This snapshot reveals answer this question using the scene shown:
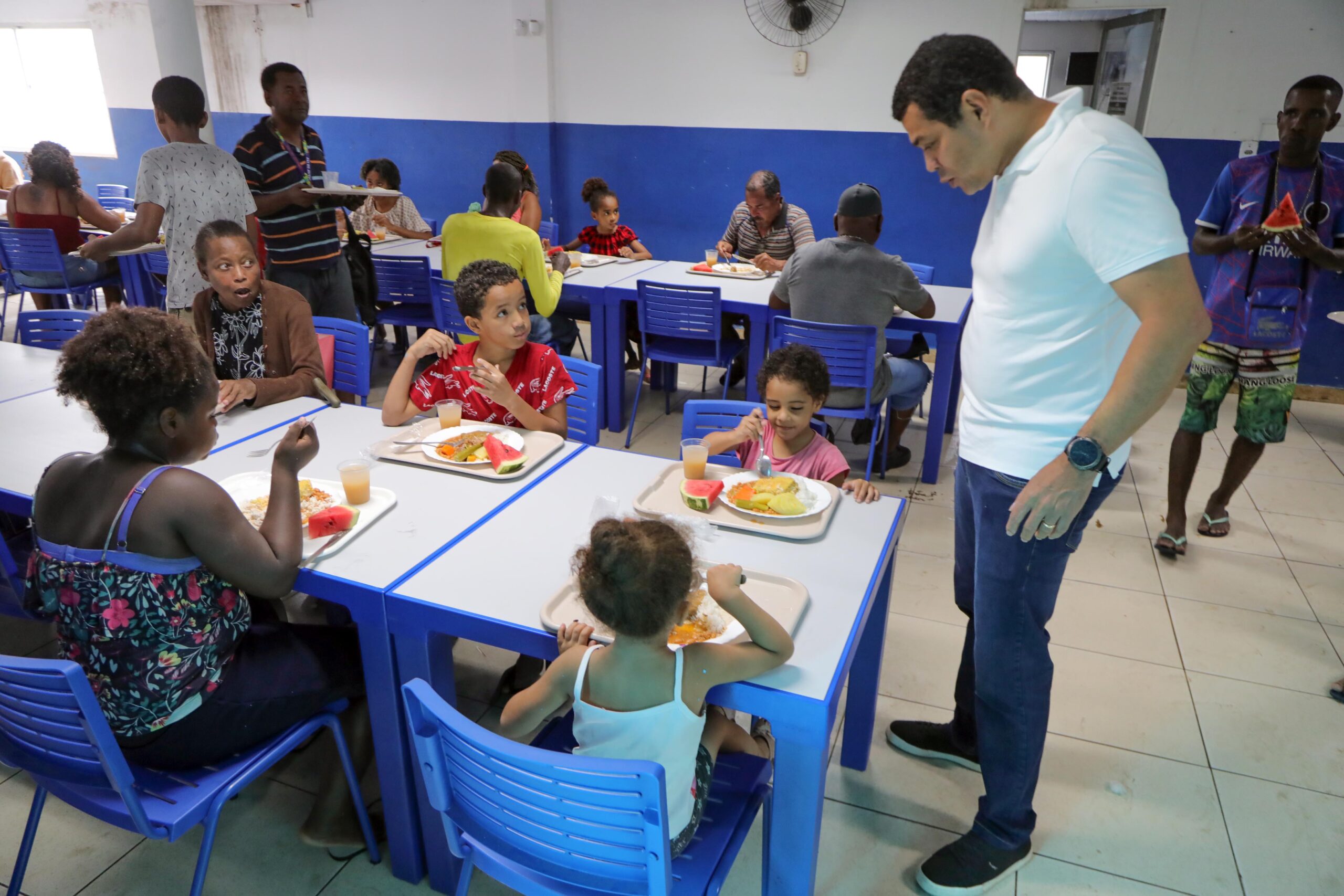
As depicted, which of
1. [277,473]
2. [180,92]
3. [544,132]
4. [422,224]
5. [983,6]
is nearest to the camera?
[277,473]

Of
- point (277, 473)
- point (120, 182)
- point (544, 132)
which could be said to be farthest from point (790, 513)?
point (120, 182)

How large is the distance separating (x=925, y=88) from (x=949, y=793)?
65.8 inches

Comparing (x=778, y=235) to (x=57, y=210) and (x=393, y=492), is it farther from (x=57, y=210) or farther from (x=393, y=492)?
(x=57, y=210)

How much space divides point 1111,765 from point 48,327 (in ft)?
13.4

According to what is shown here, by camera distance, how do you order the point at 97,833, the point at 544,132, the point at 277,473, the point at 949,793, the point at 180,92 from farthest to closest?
the point at 544,132
the point at 180,92
the point at 949,793
the point at 97,833
the point at 277,473

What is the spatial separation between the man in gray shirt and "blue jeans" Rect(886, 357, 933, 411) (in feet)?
0.48

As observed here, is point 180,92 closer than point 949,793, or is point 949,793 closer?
point 949,793

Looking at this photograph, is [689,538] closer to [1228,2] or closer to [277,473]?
[277,473]

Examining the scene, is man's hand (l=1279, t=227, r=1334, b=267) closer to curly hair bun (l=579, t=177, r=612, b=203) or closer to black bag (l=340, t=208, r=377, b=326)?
curly hair bun (l=579, t=177, r=612, b=203)

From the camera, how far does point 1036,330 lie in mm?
1460

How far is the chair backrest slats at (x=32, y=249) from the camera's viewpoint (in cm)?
519

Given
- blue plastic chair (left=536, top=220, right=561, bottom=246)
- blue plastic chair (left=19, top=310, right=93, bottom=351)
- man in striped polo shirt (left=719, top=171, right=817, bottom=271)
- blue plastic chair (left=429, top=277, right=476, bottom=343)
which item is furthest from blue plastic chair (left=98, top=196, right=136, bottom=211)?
man in striped polo shirt (left=719, top=171, right=817, bottom=271)

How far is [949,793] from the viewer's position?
2.14 metres

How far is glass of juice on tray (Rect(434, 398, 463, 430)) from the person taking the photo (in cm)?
230
